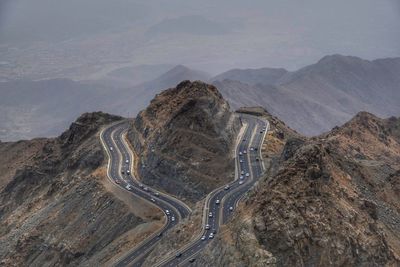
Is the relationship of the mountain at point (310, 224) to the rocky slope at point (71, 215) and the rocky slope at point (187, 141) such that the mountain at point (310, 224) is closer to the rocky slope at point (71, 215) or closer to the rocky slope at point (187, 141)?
the rocky slope at point (71, 215)

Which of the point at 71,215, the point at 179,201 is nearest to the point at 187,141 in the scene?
the point at 179,201

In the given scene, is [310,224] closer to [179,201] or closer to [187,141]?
[179,201]

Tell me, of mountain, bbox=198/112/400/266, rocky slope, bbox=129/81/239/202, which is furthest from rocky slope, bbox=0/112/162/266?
mountain, bbox=198/112/400/266

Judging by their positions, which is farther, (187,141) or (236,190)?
(187,141)

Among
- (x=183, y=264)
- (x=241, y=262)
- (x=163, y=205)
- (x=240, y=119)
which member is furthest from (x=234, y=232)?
(x=240, y=119)

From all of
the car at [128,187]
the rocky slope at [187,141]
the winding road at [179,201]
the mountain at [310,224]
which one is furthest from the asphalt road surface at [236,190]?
the car at [128,187]

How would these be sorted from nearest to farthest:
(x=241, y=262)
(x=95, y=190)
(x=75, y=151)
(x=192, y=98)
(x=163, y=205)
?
1. (x=241, y=262)
2. (x=163, y=205)
3. (x=95, y=190)
4. (x=192, y=98)
5. (x=75, y=151)

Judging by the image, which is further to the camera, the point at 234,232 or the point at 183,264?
the point at 183,264

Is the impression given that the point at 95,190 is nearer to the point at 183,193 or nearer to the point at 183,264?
the point at 183,193
